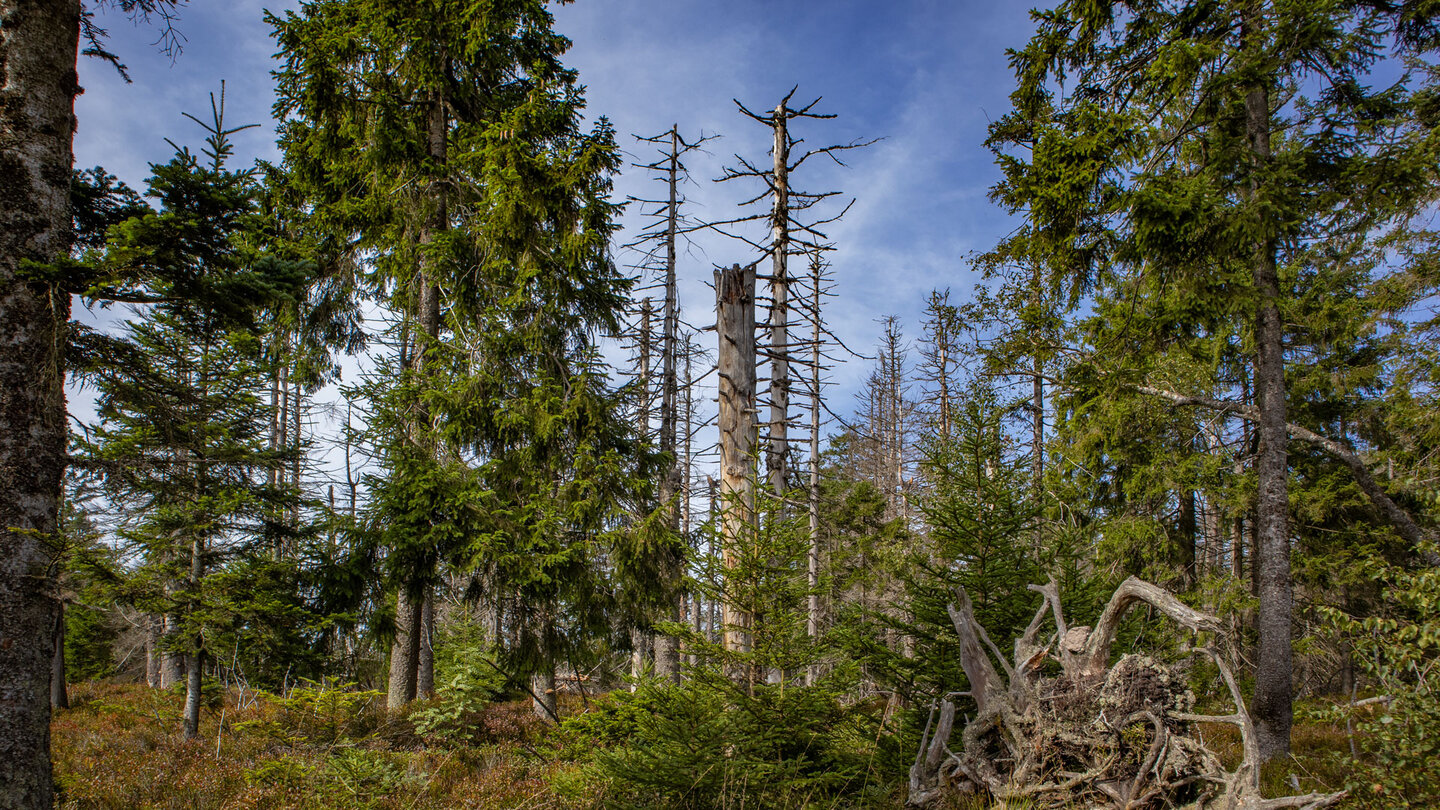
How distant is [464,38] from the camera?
907 centimetres

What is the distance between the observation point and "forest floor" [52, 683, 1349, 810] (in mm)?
5113

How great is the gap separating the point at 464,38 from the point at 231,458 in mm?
6888

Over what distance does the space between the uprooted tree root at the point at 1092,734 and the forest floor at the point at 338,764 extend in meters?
0.46

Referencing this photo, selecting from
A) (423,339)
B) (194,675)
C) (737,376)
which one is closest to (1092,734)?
(737,376)

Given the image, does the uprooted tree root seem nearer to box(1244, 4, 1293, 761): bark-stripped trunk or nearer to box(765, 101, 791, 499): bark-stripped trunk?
box(765, 101, 791, 499): bark-stripped trunk

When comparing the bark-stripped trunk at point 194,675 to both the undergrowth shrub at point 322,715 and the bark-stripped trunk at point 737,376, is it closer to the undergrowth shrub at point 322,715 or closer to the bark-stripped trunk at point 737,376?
the undergrowth shrub at point 322,715

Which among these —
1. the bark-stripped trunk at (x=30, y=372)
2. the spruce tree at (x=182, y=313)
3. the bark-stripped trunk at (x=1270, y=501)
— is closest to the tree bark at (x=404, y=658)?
the spruce tree at (x=182, y=313)

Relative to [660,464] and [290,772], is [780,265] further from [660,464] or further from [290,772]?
[290,772]

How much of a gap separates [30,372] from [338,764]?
3782 mm

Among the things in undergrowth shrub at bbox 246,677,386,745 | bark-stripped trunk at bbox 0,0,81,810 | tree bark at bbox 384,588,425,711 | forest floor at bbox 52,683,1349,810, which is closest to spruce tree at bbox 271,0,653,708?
tree bark at bbox 384,588,425,711

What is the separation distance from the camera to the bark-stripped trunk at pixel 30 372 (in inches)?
158

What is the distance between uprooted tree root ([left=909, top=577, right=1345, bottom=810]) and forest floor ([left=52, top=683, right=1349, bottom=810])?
1.51 ft

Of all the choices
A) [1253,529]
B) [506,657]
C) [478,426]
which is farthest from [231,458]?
[1253,529]

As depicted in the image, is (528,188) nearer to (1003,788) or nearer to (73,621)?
(1003,788)
